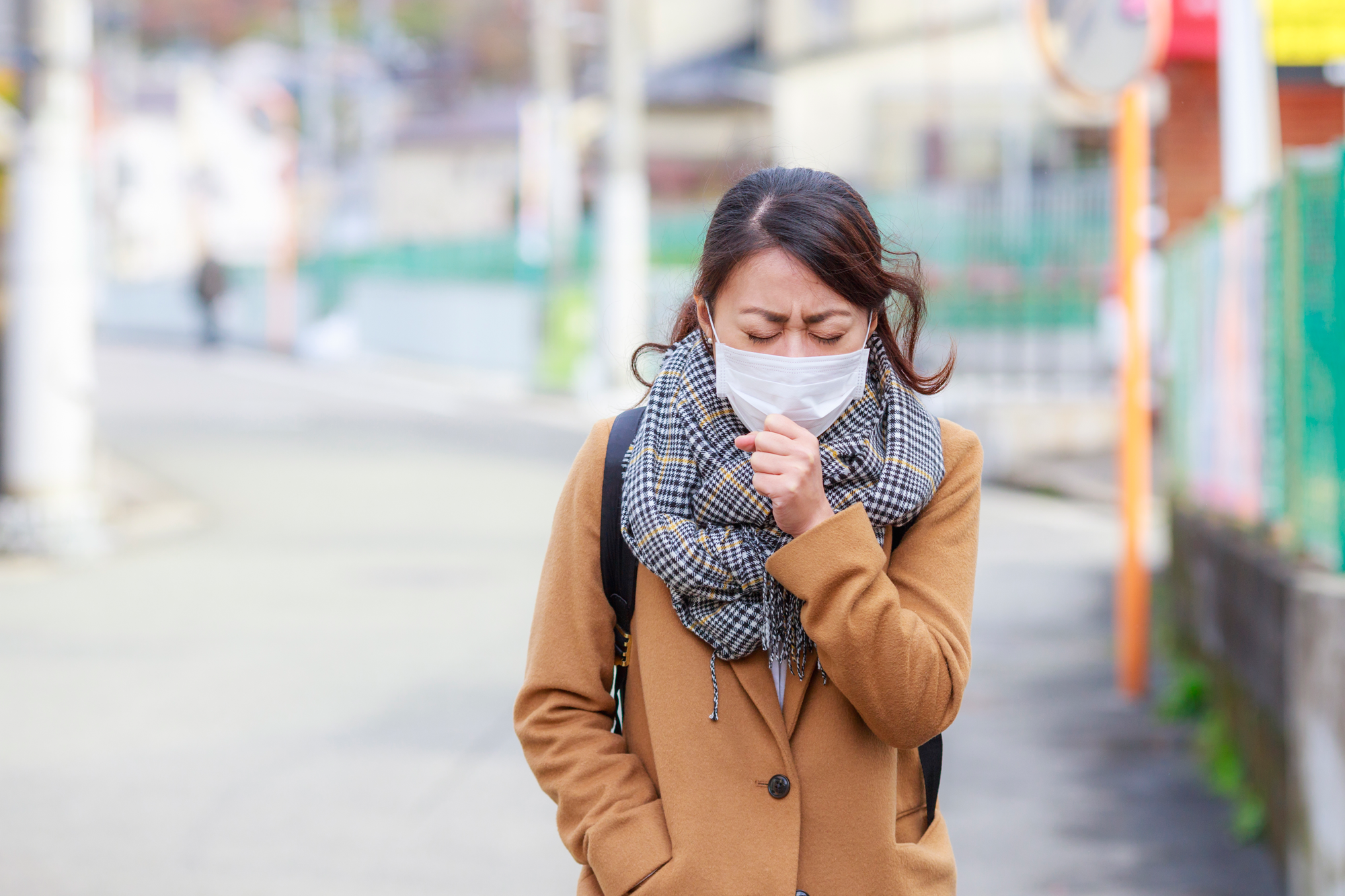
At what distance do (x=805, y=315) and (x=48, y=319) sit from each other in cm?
929

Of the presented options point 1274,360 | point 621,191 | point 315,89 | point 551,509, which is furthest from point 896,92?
point 1274,360

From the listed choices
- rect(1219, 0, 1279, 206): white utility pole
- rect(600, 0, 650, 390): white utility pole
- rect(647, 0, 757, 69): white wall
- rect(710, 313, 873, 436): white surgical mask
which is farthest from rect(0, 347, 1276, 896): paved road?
rect(647, 0, 757, 69): white wall

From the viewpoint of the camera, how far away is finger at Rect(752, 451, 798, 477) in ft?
6.51

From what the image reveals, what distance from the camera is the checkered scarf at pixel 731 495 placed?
2080 millimetres

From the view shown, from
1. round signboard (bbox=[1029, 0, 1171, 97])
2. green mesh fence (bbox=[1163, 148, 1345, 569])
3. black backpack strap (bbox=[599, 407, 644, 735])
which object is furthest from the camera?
round signboard (bbox=[1029, 0, 1171, 97])

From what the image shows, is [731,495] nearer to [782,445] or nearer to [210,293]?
[782,445]

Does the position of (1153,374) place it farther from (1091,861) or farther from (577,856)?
(577,856)

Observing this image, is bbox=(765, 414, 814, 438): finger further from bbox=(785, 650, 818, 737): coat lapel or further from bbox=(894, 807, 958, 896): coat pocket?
bbox=(894, 807, 958, 896): coat pocket

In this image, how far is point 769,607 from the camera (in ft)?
6.80

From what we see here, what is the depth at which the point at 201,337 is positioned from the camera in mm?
39844

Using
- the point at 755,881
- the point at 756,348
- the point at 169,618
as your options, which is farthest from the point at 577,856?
the point at 169,618

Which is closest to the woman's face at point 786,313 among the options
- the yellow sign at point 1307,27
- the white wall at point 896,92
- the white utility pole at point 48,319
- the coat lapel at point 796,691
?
the coat lapel at point 796,691

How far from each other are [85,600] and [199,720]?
2756mm

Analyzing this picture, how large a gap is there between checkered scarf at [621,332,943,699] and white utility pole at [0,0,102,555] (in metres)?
8.93
